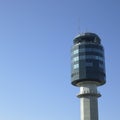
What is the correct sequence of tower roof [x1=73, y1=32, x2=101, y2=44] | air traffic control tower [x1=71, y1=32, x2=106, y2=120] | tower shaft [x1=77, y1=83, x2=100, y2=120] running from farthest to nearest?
tower roof [x1=73, y1=32, x2=101, y2=44]
air traffic control tower [x1=71, y1=32, x2=106, y2=120]
tower shaft [x1=77, y1=83, x2=100, y2=120]

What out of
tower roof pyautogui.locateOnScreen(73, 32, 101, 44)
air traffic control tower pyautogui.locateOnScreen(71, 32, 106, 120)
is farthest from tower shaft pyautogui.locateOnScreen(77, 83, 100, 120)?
tower roof pyautogui.locateOnScreen(73, 32, 101, 44)

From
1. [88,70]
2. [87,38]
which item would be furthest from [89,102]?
[87,38]

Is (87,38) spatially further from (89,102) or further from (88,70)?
(89,102)

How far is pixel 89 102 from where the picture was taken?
112 metres

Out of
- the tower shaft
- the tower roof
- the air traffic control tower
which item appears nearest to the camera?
the tower shaft

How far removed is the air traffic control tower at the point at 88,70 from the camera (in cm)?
11231

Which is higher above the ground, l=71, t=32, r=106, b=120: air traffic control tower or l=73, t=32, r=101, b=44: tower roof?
l=73, t=32, r=101, b=44: tower roof

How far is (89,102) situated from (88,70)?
1263cm

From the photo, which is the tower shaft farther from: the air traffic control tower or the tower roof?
the tower roof

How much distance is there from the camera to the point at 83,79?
381ft

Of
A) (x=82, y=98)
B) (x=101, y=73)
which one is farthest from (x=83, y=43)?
(x=82, y=98)

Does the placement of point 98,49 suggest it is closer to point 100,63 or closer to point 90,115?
point 100,63

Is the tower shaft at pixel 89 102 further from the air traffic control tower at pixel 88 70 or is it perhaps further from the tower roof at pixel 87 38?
the tower roof at pixel 87 38

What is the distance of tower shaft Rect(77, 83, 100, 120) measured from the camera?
111m
